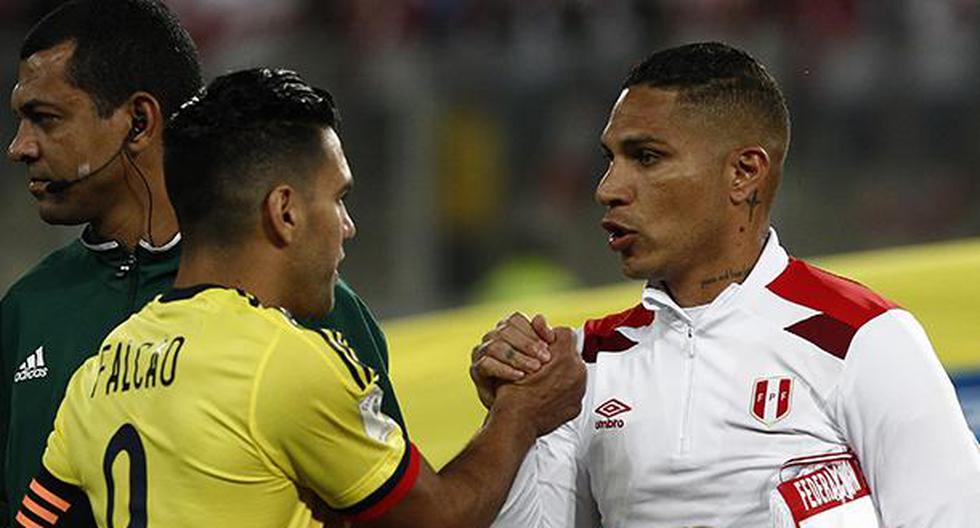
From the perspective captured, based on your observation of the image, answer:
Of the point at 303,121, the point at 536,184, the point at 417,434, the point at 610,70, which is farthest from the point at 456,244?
the point at 303,121

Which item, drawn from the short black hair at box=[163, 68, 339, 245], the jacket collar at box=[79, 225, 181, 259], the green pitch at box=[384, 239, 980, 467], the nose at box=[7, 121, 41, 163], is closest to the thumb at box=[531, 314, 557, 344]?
the short black hair at box=[163, 68, 339, 245]

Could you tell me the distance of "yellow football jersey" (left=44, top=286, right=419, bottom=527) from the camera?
2.45m

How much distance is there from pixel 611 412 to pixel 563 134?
3669 millimetres

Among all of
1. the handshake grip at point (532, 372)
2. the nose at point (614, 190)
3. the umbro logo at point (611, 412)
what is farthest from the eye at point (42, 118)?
the umbro logo at point (611, 412)

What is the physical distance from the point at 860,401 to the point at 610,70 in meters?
3.91

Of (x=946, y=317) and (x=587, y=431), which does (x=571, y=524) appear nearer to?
(x=587, y=431)

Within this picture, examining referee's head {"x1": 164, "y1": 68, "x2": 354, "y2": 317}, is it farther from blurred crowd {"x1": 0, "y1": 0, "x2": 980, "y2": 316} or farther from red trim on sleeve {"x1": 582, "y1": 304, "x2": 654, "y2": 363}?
blurred crowd {"x1": 0, "y1": 0, "x2": 980, "y2": 316}

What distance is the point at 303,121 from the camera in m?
2.64

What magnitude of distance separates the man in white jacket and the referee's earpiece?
2.27 ft

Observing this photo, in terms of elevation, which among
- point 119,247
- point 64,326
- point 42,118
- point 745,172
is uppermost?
point 42,118

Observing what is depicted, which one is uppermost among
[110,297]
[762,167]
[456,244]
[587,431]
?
[762,167]

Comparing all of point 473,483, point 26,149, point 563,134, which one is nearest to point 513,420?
point 473,483

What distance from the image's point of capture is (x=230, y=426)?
8.02ft

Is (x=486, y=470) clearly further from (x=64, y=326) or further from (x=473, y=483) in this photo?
(x=64, y=326)
